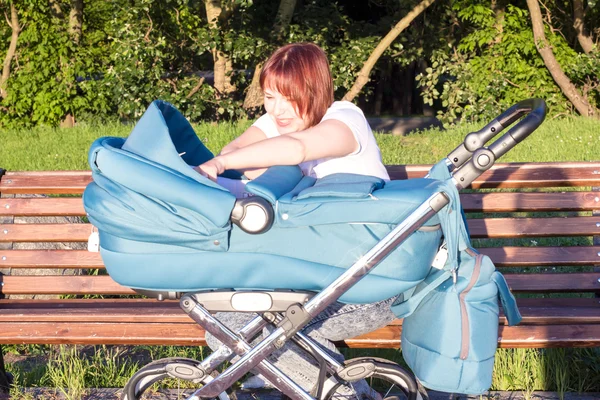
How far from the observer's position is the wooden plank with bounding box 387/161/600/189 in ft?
11.8

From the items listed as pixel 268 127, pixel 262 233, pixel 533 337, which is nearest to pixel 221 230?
pixel 262 233

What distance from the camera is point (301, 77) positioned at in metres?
2.92

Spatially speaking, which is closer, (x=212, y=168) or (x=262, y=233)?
(x=262, y=233)

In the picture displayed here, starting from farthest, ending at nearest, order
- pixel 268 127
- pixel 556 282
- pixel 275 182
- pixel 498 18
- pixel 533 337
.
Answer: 1. pixel 498 18
2. pixel 556 282
3. pixel 268 127
4. pixel 533 337
5. pixel 275 182

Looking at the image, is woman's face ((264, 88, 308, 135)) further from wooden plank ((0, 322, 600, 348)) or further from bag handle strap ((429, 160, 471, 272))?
wooden plank ((0, 322, 600, 348))

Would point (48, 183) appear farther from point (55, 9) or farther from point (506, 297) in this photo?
point (55, 9)

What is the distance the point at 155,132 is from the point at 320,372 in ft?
3.09

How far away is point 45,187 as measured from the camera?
372cm

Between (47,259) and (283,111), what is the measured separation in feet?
4.33

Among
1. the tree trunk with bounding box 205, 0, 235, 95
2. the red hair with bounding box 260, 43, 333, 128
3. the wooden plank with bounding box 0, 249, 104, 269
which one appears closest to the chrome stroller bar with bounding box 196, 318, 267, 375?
the red hair with bounding box 260, 43, 333, 128

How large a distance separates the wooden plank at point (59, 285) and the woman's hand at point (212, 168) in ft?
3.70

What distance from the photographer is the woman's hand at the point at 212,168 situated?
2.60 metres

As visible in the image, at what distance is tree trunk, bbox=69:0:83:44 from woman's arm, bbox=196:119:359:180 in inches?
369

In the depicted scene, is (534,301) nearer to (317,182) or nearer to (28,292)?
(317,182)
